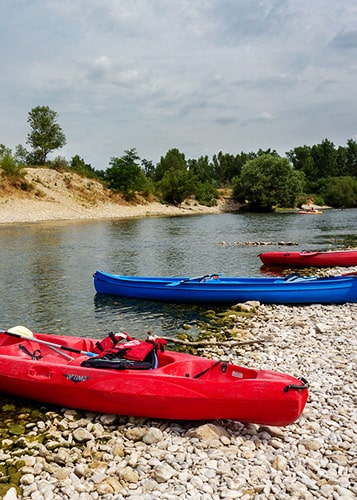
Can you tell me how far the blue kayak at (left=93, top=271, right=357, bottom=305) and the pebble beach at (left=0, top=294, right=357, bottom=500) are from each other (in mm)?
6400

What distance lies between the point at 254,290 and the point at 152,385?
28.1ft

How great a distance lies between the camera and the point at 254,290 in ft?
48.4

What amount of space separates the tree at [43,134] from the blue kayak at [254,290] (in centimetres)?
6646

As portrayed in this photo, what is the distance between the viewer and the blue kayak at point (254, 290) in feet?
47.2

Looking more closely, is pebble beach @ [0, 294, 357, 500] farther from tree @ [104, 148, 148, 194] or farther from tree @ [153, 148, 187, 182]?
tree @ [153, 148, 187, 182]

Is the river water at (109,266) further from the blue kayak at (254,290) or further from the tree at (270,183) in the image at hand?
the tree at (270,183)

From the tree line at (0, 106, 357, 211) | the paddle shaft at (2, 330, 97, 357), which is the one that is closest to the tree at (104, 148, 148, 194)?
the tree line at (0, 106, 357, 211)

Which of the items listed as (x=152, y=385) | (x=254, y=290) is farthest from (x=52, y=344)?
(x=254, y=290)

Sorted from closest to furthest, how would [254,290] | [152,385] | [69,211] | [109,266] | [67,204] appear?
[152,385], [254,290], [109,266], [69,211], [67,204]

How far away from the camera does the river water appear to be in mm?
13352

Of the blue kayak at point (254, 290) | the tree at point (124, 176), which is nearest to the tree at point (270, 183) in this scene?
the tree at point (124, 176)

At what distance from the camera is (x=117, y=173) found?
77375 millimetres

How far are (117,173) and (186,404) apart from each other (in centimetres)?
7320

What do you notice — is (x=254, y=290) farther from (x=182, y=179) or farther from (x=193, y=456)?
(x=182, y=179)
